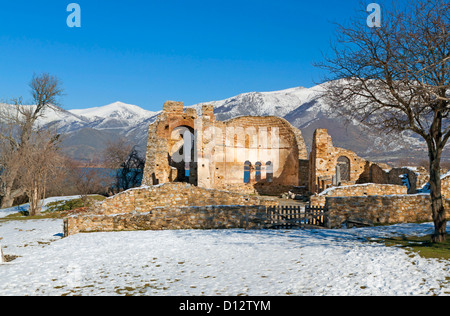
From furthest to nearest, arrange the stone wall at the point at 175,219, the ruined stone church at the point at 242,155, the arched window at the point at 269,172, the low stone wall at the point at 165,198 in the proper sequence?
the arched window at the point at 269,172, the ruined stone church at the point at 242,155, the low stone wall at the point at 165,198, the stone wall at the point at 175,219

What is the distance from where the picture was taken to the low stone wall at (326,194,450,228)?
47.8 feet

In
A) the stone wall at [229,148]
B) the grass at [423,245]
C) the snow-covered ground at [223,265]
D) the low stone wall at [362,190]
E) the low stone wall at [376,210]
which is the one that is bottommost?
the snow-covered ground at [223,265]

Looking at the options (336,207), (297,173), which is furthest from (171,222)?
(297,173)

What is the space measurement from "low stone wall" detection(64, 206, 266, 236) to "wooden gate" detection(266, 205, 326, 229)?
401 millimetres

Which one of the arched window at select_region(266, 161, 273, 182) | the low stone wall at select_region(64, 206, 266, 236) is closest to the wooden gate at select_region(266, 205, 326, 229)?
the low stone wall at select_region(64, 206, 266, 236)

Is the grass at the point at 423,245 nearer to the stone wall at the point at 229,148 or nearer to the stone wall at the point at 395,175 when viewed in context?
the stone wall at the point at 395,175

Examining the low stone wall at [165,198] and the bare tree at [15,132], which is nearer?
the low stone wall at [165,198]

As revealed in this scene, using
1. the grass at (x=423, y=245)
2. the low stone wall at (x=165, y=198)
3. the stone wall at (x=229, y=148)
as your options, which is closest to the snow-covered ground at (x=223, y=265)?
the grass at (x=423, y=245)

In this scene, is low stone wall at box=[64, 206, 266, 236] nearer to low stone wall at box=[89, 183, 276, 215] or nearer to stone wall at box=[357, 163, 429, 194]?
low stone wall at box=[89, 183, 276, 215]

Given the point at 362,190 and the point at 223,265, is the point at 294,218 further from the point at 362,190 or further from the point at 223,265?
the point at 362,190

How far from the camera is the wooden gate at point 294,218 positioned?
1473 cm

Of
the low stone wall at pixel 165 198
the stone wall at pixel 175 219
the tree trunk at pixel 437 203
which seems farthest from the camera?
the low stone wall at pixel 165 198

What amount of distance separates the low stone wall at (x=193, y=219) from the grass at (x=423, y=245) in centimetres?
553
